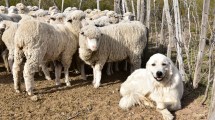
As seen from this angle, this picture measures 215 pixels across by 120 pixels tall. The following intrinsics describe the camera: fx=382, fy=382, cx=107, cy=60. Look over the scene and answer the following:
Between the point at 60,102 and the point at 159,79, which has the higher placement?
the point at 159,79

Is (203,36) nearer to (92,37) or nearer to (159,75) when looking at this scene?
(159,75)

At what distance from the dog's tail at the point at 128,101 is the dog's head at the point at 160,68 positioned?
0.70 metres

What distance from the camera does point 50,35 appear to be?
8.16m

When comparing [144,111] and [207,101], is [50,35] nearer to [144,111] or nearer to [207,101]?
[144,111]

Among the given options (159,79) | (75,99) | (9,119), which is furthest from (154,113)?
(9,119)

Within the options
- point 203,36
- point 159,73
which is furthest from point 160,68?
point 203,36

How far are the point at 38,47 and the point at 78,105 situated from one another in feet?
4.78

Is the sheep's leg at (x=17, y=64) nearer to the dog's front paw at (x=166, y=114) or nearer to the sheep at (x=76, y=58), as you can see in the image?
the sheep at (x=76, y=58)

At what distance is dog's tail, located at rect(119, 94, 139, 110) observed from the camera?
7111mm

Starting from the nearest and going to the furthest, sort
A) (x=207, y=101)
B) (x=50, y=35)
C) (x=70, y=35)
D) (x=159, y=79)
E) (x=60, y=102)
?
(x=159, y=79) < (x=207, y=101) < (x=60, y=102) < (x=50, y=35) < (x=70, y=35)

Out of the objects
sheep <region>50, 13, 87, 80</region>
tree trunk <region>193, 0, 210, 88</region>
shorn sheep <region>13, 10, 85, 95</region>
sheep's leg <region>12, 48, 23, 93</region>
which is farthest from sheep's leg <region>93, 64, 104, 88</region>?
tree trunk <region>193, 0, 210, 88</region>

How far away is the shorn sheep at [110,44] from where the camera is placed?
848 centimetres

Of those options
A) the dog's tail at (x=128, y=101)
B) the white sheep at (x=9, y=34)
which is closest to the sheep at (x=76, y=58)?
the white sheep at (x=9, y=34)

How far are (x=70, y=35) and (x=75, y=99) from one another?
1771mm
